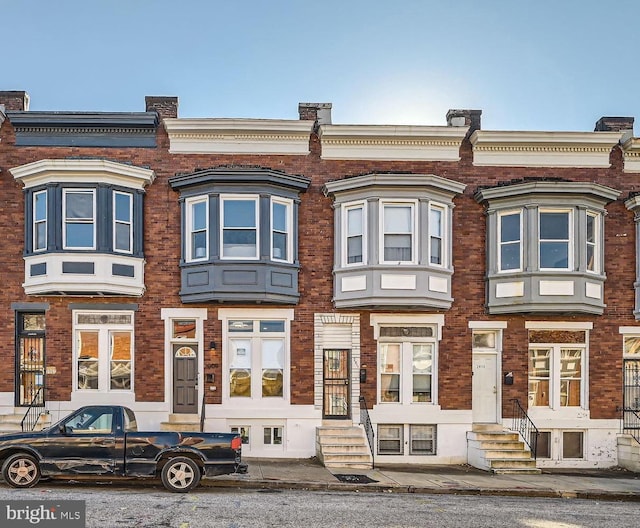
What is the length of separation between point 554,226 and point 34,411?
14.7 metres

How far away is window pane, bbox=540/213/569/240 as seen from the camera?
16.6 meters

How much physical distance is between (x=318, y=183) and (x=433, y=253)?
368cm

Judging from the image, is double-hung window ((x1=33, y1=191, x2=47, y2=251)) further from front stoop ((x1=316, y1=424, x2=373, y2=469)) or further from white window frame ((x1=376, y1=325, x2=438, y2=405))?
white window frame ((x1=376, y1=325, x2=438, y2=405))

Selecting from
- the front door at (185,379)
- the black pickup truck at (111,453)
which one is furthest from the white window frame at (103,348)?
the black pickup truck at (111,453)

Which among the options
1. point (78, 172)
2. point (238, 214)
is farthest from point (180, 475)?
point (78, 172)

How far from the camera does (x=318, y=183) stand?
1697 cm

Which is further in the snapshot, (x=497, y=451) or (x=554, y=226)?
(x=554, y=226)

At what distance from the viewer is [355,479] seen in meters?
13.5

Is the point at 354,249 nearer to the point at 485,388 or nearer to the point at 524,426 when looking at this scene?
the point at 485,388

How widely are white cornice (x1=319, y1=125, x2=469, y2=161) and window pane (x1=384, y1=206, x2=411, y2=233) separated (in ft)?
5.15

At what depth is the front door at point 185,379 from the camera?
16578 mm

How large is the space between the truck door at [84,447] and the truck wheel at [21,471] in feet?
0.81

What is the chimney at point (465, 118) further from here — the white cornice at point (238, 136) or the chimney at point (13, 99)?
the chimney at point (13, 99)

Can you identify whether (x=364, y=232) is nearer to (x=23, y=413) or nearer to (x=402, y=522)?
(x=402, y=522)
